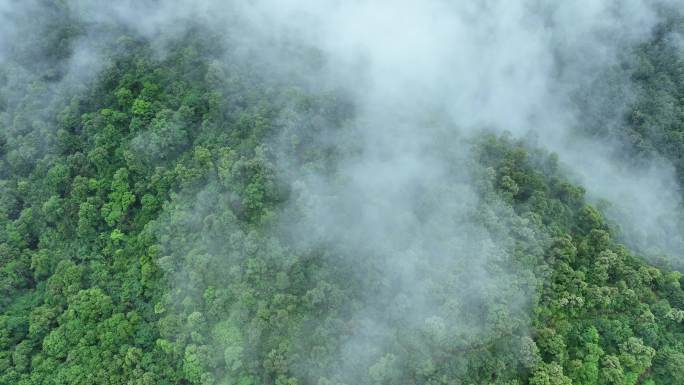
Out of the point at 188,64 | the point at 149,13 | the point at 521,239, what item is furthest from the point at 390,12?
the point at 521,239

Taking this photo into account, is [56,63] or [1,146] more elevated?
[56,63]

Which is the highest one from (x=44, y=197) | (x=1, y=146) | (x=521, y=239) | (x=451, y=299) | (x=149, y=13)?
(x=149, y=13)

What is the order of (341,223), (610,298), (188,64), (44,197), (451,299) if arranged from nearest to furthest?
(451,299) → (610,298) → (341,223) → (44,197) → (188,64)

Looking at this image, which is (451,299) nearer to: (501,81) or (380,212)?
(380,212)

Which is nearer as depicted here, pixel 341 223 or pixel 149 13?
pixel 341 223

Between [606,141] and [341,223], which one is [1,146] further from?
[606,141]

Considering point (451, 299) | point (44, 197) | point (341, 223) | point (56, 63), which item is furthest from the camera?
point (56, 63)
